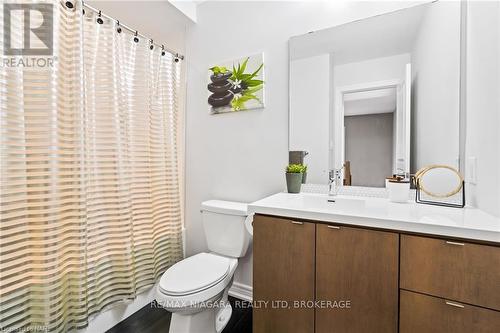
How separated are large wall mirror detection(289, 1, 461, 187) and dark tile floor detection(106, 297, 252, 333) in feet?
3.80

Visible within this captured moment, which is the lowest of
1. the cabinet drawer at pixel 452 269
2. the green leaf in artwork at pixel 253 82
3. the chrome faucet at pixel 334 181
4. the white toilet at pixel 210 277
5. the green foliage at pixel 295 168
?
the white toilet at pixel 210 277

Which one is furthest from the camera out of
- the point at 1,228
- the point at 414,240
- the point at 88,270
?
the point at 88,270

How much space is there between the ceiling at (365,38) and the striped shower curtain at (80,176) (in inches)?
47.9

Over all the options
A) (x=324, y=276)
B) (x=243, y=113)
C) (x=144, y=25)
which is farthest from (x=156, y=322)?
(x=144, y=25)

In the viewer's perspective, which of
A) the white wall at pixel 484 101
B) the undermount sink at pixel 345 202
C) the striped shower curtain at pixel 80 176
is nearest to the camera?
the white wall at pixel 484 101

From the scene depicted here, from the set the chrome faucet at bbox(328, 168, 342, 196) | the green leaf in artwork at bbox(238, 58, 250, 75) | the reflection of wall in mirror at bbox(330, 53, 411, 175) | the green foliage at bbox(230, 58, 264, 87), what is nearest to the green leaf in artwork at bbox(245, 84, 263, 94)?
the green foliage at bbox(230, 58, 264, 87)

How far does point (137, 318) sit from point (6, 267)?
965 millimetres

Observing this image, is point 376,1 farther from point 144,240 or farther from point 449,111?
point 144,240

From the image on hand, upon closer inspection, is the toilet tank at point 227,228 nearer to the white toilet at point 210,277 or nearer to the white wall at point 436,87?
the white toilet at point 210,277

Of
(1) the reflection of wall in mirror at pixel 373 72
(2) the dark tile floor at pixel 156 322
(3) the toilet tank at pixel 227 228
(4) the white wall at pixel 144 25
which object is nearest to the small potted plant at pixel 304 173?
(1) the reflection of wall in mirror at pixel 373 72

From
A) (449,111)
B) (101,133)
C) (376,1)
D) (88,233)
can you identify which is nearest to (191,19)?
(101,133)

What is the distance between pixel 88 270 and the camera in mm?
1456

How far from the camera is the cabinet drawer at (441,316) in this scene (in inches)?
34.7

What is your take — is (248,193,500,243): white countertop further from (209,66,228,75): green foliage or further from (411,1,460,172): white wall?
(209,66,228,75): green foliage
